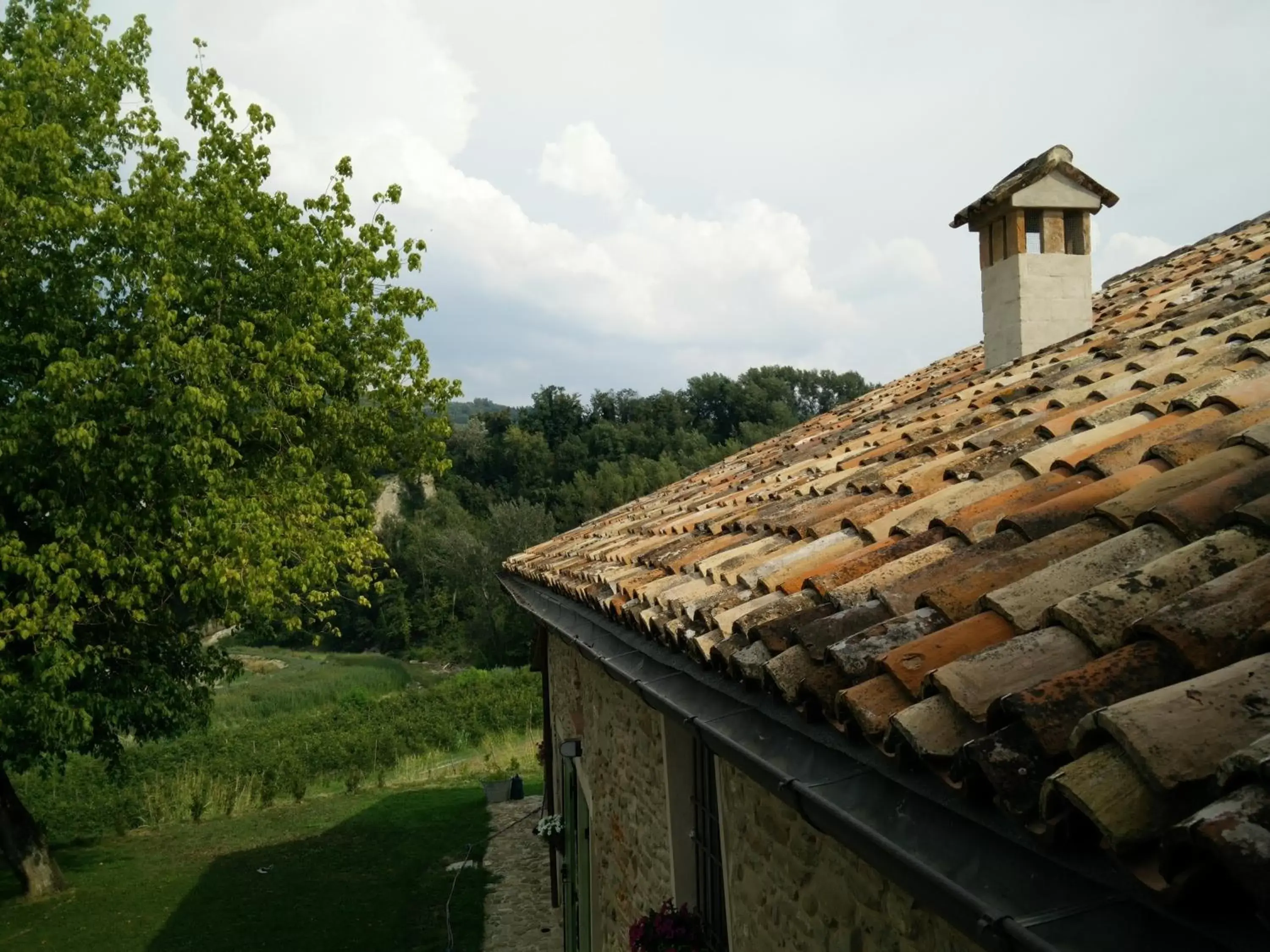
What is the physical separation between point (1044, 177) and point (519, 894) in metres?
9.22

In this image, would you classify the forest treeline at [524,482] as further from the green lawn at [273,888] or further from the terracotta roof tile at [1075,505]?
the terracotta roof tile at [1075,505]

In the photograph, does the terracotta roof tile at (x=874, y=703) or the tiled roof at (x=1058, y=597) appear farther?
the terracotta roof tile at (x=874, y=703)

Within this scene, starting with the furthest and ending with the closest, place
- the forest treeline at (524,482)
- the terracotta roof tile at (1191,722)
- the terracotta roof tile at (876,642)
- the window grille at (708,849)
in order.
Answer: the forest treeline at (524,482), the window grille at (708,849), the terracotta roof tile at (876,642), the terracotta roof tile at (1191,722)

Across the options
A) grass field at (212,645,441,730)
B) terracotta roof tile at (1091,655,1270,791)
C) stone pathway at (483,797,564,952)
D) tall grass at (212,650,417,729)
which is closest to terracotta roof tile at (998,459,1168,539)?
terracotta roof tile at (1091,655,1270,791)

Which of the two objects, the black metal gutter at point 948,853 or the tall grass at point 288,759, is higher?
the black metal gutter at point 948,853

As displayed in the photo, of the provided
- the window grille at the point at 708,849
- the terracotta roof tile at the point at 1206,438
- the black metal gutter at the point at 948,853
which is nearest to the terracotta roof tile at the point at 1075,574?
the black metal gutter at the point at 948,853

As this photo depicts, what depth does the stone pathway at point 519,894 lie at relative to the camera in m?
9.32

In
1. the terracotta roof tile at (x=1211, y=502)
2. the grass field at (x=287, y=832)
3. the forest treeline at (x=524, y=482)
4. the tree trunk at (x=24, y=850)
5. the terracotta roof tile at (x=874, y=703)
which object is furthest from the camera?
the forest treeline at (x=524, y=482)

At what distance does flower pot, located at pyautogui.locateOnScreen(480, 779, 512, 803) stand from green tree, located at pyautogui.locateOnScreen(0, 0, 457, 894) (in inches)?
191

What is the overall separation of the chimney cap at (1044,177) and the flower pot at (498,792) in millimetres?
12284

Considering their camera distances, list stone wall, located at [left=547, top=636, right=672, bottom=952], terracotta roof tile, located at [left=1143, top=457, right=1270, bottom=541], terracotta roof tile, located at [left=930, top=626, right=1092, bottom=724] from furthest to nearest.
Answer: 1. stone wall, located at [left=547, top=636, right=672, bottom=952]
2. terracotta roof tile, located at [left=1143, top=457, right=1270, bottom=541]
3. terracotta roof tile, located at [left=930, top=626, right=1092, bottom=724]

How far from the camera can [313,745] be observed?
2055 centimetres

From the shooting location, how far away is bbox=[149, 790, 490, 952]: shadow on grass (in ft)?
32.2

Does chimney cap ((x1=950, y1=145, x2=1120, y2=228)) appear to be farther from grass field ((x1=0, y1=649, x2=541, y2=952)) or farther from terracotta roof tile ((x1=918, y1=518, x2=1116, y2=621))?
grass field ((x1=0, y1=649, x2=541, y2=952))
